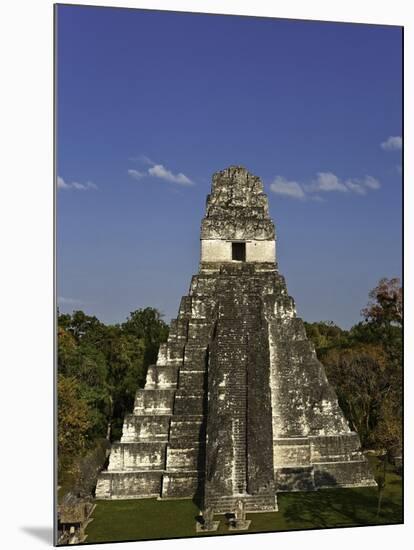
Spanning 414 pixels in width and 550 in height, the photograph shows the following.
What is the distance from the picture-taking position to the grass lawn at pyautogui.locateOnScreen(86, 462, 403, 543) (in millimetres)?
10914

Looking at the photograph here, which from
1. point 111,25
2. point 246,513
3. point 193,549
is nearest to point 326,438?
point 246,513

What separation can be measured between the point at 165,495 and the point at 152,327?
32.8 feet

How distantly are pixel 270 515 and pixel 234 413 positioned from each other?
75.6 inches

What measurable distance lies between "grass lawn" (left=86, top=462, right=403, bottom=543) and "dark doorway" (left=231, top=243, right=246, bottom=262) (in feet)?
16.7

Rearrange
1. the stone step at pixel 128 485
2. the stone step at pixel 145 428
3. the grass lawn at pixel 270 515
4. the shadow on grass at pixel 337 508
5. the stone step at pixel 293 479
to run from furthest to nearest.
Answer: the stone step at pixel 145 428 < the stone step at pixel 293 479 < the stone step at pixel 128 485 < the shadow on grass at pixel 337 508 < the grass lawn at pixel 270 515

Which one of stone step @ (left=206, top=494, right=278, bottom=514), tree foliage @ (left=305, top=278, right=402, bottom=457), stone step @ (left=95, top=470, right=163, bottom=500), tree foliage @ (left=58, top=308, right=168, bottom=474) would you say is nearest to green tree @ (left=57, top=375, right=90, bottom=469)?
tree foliage @ (left=58, top=308, right=168, bottom=474)

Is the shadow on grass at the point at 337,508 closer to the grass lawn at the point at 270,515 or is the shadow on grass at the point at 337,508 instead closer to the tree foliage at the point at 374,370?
the grass lawn at the point at 270,515

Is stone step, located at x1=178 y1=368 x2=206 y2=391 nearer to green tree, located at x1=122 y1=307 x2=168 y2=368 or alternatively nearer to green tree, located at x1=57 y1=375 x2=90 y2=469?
green tree, located at x1=57 y1=375 x2=90 y2=469

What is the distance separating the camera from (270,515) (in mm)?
11617

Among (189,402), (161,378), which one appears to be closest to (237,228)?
(161,378)

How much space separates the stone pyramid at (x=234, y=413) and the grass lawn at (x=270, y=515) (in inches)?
13.7

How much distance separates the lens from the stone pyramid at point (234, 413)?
41.1 feet

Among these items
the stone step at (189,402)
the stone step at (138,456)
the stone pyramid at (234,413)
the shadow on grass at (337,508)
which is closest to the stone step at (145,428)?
the stone pyramid at (234,413)

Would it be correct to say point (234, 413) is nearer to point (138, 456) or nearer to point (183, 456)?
point (183, 456)
